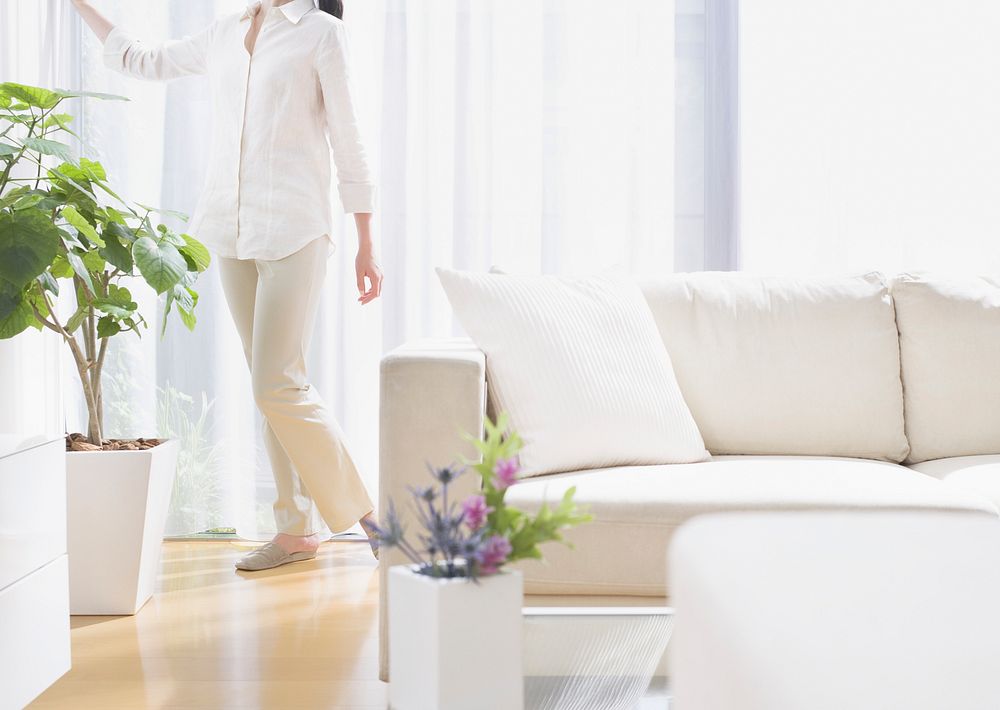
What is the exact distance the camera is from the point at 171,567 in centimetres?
277

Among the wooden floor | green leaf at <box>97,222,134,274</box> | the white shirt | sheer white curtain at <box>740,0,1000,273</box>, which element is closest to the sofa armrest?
the wooden floor

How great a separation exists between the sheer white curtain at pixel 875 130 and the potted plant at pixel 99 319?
5.57ft

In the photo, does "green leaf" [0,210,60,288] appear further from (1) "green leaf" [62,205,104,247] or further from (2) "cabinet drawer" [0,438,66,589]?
(2) "cabinet drawer" [0,438,66,589]

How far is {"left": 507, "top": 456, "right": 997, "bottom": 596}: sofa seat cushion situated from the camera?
65.6 inches

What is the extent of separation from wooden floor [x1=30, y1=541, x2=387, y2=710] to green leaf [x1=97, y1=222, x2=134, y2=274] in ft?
2.58

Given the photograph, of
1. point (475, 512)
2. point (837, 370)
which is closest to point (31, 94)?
point (475, 512)

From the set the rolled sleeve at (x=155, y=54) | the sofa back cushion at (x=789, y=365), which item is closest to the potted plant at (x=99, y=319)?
the rolled sleeve at (x=155, y=54)

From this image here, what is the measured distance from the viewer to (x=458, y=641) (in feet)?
3.20

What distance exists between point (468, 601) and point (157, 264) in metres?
1.46

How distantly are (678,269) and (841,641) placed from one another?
101 inches

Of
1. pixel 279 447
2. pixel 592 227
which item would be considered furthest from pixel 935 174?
pixel 279 447

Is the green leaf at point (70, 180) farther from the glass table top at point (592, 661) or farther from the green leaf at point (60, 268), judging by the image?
the glass table top at point (592, 661)

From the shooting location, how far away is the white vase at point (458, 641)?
38.2 inches

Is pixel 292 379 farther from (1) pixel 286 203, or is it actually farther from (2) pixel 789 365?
(2) pixel 789 365
